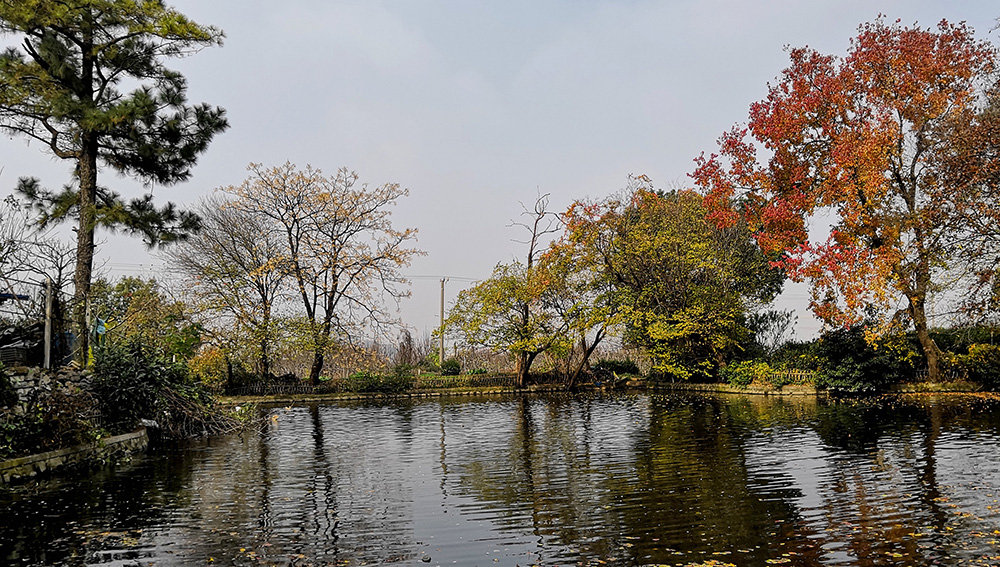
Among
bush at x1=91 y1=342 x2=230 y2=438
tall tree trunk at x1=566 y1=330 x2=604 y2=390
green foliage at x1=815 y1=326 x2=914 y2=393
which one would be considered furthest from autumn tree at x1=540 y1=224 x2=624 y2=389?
bush at x1=91 y1=342 x2=230 y2=438

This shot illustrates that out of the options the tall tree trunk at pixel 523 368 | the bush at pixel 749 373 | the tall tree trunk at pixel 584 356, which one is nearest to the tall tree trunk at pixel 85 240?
the tall tree trunk at pixel 523 368

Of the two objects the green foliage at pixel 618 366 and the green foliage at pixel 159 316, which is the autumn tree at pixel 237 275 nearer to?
the green foliage at pixel 159 316

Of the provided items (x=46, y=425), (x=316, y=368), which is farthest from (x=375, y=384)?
(x=46, y=425)

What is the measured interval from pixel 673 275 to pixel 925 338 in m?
9.71

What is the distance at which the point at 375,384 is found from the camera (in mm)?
28734

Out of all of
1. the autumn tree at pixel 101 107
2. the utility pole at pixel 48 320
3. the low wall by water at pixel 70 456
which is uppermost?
the autumn tree at pixel 101 107

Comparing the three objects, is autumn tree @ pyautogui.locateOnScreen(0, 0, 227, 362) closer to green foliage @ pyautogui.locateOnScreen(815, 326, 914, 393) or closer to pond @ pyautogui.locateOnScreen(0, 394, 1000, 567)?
pond @ pyautogui.locateOnScreen(0, 394, 1000, 567)

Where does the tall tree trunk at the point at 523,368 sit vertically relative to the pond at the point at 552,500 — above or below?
above

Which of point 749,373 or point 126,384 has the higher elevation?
point 126,384

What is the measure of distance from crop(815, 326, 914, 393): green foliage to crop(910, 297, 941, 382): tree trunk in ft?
2.16

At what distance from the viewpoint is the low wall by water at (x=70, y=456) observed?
33.7 feet

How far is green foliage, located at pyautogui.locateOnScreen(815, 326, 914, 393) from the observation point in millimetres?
21062

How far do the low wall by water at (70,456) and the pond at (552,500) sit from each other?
25.8 inches

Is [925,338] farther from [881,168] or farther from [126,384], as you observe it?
[126,384]
